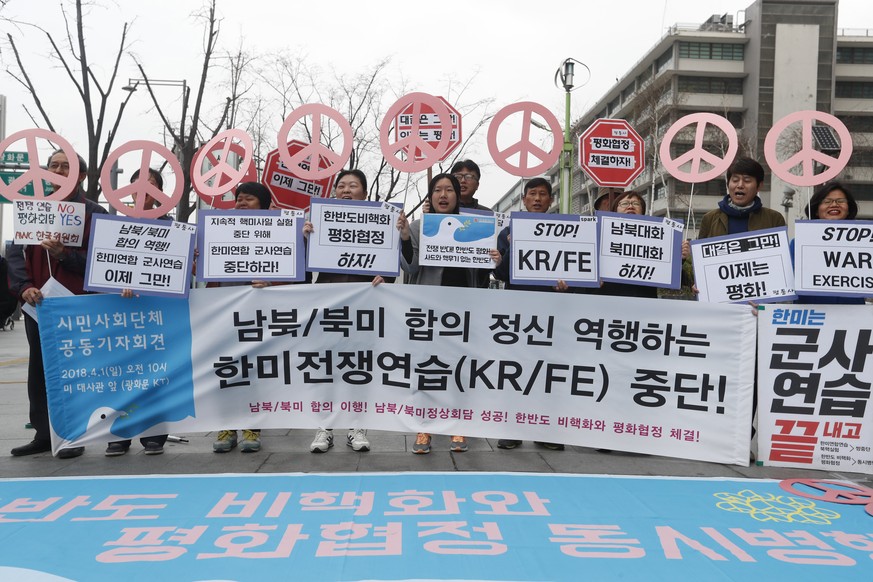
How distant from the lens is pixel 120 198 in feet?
14.7

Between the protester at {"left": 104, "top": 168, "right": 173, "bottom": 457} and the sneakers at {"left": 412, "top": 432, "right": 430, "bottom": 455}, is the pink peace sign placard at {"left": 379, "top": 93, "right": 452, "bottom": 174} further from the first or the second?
the sneakers at {"left": 412, "top": 432, "right": 430, "bottom": 455}

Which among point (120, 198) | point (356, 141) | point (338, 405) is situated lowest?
point (338, 405)

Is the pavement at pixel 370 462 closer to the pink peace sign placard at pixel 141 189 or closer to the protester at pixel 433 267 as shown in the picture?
the protester at pixel 433 267

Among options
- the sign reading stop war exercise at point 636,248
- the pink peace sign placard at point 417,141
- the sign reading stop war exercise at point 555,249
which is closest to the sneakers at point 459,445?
the sign reading stop war exercise at point 555,249

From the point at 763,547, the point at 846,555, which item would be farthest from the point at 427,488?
Answer: the point at 846,555

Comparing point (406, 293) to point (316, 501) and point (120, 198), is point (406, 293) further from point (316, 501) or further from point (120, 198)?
point (120, 198)

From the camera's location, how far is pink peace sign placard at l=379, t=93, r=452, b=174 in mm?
4613

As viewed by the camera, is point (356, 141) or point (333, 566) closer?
point (333, 566)

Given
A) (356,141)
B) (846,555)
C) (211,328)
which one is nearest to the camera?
(846,555)

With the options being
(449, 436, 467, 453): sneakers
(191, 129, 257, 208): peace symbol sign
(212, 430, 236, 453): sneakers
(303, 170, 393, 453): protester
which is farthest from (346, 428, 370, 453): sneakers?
(191, 129, 257, 208): peace symbol sign

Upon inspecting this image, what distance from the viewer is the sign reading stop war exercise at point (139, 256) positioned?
171 inches

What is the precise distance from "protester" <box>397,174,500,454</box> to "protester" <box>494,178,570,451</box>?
0.57ft

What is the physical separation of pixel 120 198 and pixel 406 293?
82.2 inches

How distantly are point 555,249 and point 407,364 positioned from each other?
4.33 feet
